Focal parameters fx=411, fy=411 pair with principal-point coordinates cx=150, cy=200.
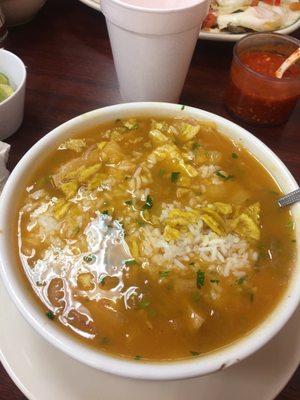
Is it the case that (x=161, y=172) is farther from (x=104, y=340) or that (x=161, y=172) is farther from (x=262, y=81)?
(x=262, y=81)

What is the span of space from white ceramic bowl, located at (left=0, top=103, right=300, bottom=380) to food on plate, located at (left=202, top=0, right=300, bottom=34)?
1070 millimetres

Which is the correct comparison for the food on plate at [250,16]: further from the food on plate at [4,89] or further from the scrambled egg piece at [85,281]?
the scrambled egg piece at [85,281]

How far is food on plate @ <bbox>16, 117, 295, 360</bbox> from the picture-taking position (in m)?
1.18

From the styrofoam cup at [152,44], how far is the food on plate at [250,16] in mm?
641

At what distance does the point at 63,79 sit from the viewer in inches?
84.8

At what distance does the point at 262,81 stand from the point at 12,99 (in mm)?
1105

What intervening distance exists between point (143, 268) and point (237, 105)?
1085 mm

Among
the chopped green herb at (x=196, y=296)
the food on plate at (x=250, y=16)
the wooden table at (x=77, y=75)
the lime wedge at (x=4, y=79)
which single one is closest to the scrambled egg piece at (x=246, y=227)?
the chopped green herb at (x=196, y=296)

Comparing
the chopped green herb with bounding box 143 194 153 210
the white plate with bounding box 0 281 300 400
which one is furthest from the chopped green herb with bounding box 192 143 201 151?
the white plate with bounding box 0 281 300 400

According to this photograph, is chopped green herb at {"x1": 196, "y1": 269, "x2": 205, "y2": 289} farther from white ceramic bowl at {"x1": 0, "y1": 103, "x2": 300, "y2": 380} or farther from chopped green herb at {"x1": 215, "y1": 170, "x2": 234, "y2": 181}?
chopped green herb at {"x1": 215, "y1": 170, "x2": 234, "y2": 181}

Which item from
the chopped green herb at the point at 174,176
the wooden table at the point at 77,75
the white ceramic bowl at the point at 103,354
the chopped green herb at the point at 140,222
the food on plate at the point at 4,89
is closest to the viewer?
the white ceramic bowl at the point at 103,354

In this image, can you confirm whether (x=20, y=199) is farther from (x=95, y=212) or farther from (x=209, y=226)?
(x=209, y=226)

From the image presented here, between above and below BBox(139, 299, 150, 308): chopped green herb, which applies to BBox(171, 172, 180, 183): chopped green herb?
above

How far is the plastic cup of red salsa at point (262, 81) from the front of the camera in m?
1.87
